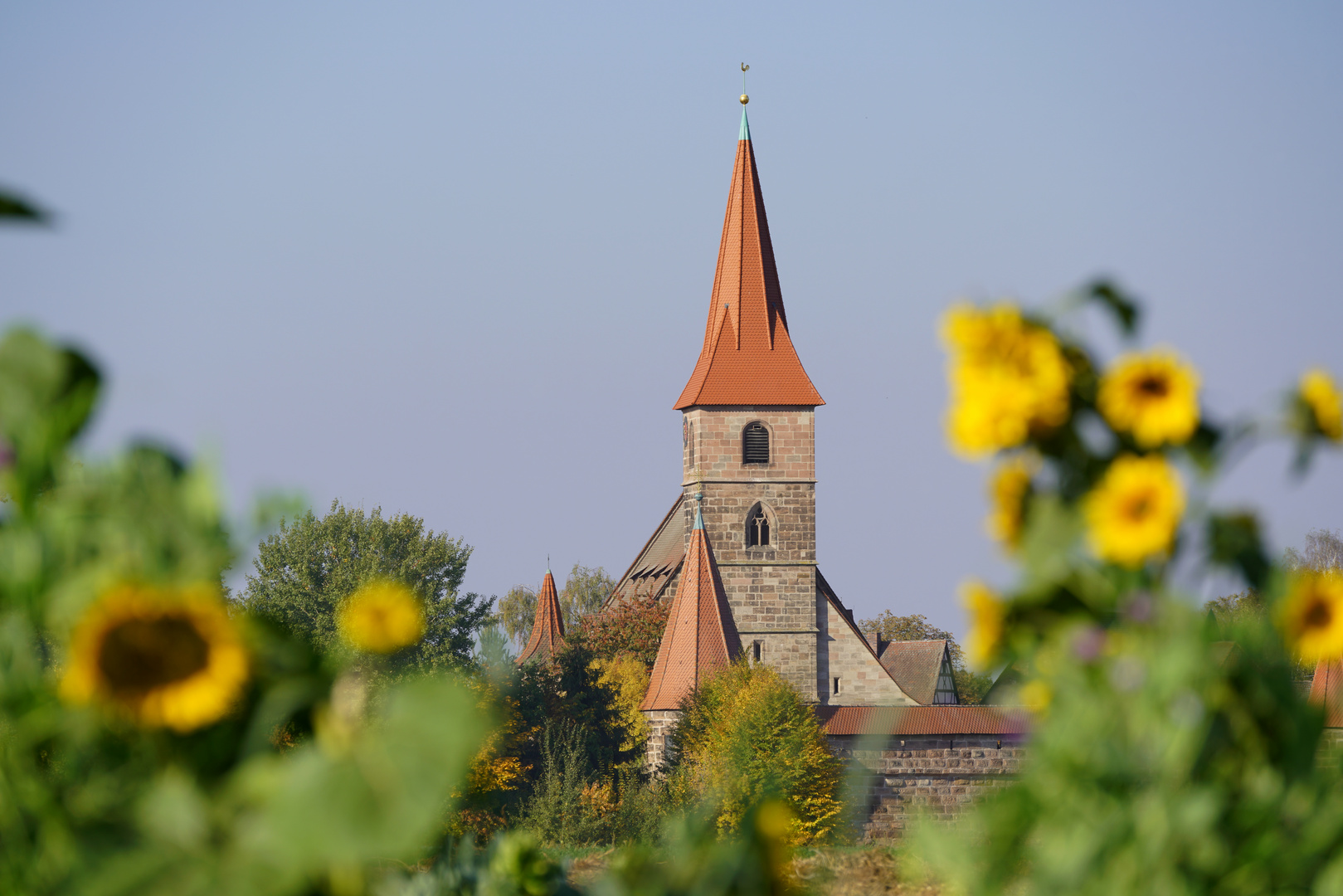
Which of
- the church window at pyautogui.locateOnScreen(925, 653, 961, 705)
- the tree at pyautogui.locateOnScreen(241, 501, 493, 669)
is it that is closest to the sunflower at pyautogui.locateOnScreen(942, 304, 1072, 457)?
the tree at pyautogui.locateOnScreen(241, 501, 493, 669)

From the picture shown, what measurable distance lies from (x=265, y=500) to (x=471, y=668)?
40.5 metres

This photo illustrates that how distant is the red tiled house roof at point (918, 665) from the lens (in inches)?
2445

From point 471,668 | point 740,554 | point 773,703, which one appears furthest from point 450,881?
point 740,554

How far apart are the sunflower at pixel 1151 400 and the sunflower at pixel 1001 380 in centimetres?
5

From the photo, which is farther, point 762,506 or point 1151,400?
point 762,506

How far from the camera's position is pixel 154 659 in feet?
3.76

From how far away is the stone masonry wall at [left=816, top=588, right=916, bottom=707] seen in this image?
45844 millimetres

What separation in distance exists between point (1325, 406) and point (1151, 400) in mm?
237

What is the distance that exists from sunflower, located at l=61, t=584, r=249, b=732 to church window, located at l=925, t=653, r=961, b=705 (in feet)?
205

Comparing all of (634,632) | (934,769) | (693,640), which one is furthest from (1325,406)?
(634,632)

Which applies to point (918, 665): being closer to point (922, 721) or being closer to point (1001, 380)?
point (922, 721)

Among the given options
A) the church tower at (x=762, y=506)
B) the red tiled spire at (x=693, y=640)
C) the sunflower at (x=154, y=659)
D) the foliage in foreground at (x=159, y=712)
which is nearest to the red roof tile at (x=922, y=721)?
the church tower at (x=762, y=506)

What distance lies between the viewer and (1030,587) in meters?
1.48

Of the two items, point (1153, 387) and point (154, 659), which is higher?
point (1153, 387)
